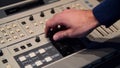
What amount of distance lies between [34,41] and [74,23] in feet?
0.42

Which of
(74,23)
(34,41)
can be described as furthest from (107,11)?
(34,41)

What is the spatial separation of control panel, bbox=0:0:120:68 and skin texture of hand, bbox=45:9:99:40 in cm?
3

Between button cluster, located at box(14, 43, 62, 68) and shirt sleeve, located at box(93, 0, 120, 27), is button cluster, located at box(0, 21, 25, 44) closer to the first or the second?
button cluster, located at box(14, 43, 62, 68)

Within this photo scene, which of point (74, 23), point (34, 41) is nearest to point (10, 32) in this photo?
point (34, 41)

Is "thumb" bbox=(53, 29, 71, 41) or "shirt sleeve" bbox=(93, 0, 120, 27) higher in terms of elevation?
"shirt sleeve" bbox=(93, 0, 120, 27)

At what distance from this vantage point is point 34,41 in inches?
34.2

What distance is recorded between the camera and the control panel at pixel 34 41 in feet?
2.69

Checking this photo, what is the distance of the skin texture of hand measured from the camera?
0.85m

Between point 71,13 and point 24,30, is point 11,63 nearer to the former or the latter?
point 24,30

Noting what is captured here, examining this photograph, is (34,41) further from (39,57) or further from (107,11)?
(107,11)

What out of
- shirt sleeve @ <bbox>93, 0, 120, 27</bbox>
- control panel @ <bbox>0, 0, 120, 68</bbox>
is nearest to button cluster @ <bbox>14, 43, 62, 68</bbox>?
control panel @ <bbox>0, 0, 120, 68</bbox>

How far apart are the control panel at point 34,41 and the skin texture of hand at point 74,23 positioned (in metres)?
0.03

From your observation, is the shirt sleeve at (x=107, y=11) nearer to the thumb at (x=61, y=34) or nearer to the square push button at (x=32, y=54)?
the thumb at (x=61, y=34)

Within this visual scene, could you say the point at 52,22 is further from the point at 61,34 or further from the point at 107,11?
the point at 107,11
